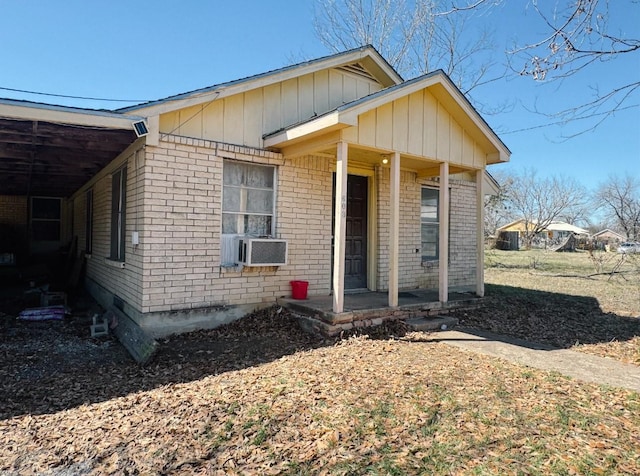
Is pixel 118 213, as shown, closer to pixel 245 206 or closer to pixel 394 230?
pixel 245 206

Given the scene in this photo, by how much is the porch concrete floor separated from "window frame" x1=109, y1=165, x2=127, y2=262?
2904 mm

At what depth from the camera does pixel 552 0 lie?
4.28 m

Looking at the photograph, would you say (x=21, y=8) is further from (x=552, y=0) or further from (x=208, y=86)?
(x=552, y=0)

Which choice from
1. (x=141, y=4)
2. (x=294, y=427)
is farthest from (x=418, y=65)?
(x=294, y=427)

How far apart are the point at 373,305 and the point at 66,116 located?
4878 millimetres

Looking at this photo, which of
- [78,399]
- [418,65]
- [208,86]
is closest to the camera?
[78,399]

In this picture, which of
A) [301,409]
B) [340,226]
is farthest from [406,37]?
[301,409]

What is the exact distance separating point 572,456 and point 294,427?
192cm

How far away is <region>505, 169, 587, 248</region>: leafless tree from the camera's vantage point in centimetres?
4342

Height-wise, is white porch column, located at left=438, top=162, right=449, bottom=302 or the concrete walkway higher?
white porch column, located at left=438, top=162, right=449, bottom=302

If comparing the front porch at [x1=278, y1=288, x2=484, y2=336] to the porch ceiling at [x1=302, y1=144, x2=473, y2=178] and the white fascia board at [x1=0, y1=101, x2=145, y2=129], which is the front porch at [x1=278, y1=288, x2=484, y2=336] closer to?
the porch ceiling at [x1=302, y1=144, x2=473, y2=178]

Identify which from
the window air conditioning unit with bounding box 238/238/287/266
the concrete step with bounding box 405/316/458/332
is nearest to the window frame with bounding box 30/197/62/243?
the window air conditioning unit with bounding box 238/238/287/266

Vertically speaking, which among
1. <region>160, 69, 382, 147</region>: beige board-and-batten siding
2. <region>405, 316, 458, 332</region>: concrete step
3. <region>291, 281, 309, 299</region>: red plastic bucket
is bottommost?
<region>405, 316, 458, 332</region>: concrete step

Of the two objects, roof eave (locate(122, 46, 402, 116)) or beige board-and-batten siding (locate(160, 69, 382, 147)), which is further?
beige board-and-batten siding (locate(160, 69, 382, 147))
